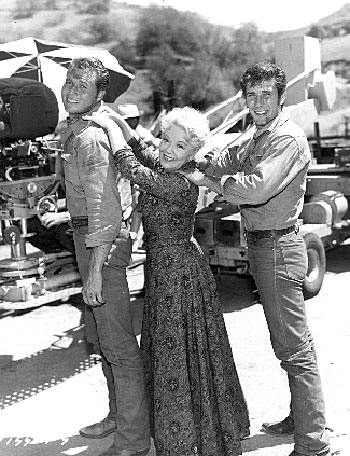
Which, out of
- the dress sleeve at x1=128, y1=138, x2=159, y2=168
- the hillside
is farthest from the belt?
the hillside

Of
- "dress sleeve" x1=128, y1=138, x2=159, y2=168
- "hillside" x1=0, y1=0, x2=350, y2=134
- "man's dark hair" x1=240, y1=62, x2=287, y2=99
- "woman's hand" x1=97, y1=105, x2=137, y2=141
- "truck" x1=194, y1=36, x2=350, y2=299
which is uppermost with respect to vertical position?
"hillside" x1=0, y1=0, x2=350, y2=134

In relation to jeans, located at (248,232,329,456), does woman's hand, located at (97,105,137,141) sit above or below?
above

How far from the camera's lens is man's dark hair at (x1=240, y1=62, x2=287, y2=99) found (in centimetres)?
327

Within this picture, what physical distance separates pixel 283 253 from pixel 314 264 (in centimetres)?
347

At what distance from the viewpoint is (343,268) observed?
310 inches

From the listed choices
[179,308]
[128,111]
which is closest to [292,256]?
[179,308]

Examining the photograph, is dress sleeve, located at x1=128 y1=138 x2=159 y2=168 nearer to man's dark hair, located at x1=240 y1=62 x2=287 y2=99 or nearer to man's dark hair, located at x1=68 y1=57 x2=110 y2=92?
man's dark hair, located at x1=68 y1=57 x2=110 y2=92

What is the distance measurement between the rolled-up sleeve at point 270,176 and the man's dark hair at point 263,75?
0.98 feet

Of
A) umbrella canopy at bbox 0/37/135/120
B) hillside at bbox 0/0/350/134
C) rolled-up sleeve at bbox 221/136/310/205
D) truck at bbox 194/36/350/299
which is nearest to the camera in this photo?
rolled-up sleeve at bbox 221/136/310/205

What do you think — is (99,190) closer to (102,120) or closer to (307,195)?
(102,120)

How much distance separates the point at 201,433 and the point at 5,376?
7.11ft

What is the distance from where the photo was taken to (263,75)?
326 cm

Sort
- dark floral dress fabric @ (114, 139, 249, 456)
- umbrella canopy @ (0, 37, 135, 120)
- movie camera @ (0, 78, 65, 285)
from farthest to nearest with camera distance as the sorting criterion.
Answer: umbrella canopy @ (0, 37, 135, 120) < movie camera @ (0, 78, 65, 285) < dark floral dress fabric @ (114, 139, 249, 456)

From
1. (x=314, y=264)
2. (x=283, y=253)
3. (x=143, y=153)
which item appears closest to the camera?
(x=283, y=253)
